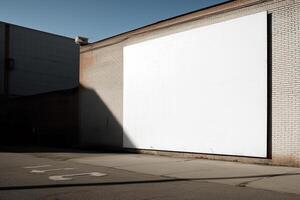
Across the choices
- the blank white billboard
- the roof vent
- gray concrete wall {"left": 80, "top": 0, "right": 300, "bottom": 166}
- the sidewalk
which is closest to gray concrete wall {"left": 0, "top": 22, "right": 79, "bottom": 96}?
the roof vent


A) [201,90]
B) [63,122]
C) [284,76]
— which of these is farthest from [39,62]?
[284,76]

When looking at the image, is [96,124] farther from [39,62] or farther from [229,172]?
[39,62]

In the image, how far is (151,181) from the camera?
38.1ft

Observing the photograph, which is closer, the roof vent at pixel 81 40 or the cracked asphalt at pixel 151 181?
the cracked asphalt at pixel 151 181

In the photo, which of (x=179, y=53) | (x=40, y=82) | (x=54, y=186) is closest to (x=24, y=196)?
(x=54, y=186)

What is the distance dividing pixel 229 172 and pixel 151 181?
3.10 meters

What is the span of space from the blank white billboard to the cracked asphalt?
1.78 metres

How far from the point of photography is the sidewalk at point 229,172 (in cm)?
1100

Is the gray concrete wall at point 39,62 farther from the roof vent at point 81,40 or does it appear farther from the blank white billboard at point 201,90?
the blank white billboard at point 201,90

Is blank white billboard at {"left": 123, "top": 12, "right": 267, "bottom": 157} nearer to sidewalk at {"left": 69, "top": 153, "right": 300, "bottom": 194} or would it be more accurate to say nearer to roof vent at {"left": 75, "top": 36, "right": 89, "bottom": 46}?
sidewalk at {"left": 69, "top": 153, "right": 300, "bottom": 194}

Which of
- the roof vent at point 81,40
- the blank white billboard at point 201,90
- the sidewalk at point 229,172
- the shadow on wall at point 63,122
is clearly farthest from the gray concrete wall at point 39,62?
the sidewalk at point 229,172

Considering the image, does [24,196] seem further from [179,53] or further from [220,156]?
[179,53]

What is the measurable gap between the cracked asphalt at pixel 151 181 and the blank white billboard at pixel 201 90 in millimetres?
1780

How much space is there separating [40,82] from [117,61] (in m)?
22.5
